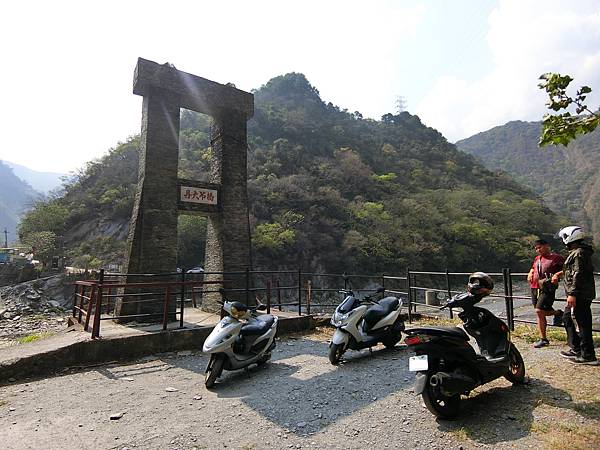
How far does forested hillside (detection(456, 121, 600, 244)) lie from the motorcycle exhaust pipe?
46.6 meters

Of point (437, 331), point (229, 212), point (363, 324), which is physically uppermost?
point (229, 212)

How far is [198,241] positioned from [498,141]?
94901 mm

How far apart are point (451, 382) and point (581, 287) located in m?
2.12

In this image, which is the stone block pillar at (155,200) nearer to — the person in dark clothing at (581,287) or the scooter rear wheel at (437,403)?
the scooter rear wheel at (437,403)

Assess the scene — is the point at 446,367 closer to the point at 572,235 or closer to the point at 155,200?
the point at 572,235

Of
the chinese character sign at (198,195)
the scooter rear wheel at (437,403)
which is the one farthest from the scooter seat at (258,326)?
the chinese character sign at (198,195)

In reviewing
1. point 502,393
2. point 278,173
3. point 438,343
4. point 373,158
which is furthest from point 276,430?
point 373,158

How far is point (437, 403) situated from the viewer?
9.70 ft

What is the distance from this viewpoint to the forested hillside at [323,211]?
26.4 meters

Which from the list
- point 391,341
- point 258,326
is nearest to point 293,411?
point 258,326

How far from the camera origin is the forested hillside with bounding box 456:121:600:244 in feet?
172

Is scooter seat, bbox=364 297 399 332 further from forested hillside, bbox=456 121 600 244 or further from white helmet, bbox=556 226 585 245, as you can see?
forested hillside, bbox=456 121 600 244

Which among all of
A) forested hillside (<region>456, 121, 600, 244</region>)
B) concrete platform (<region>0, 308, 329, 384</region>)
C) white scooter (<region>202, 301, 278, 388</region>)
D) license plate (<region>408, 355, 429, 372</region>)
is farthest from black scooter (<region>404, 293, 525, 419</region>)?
forested hillside (<region>456, 121, 600, 244</region>)

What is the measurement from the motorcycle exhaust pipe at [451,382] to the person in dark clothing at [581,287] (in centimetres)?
190
